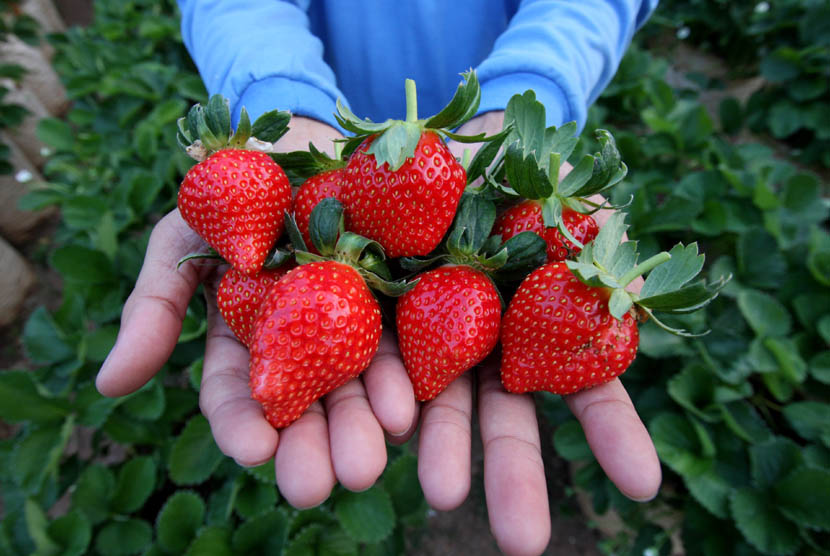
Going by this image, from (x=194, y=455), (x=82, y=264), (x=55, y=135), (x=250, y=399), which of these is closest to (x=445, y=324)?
(x=250, y=399)

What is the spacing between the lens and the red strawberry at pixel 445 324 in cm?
86

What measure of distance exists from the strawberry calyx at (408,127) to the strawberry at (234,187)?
20 centimetres

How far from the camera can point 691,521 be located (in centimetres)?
153

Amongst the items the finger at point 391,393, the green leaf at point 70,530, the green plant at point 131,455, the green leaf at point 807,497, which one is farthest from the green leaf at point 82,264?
the green leaf at point 807,497

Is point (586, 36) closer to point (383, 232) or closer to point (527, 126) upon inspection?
point (527, 126)

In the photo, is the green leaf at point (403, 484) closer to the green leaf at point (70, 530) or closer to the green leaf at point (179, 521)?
the green leaf at point (179, 521)

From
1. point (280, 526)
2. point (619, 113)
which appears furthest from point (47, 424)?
point (619, 113)

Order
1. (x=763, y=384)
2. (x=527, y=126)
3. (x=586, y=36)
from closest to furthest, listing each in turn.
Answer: (x=527, y=126) < (x=586, y=36) < (x=763, y=384)

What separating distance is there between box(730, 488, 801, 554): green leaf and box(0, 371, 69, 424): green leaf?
191 centimetres

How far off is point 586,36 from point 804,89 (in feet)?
6.90

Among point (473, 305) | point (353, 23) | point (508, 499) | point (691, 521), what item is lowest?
point (691, 521)

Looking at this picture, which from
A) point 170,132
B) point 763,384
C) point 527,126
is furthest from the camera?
point 170,132

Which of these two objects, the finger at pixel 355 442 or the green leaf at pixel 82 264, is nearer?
the finger at pixel 355 442

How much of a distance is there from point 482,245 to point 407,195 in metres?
0.17
